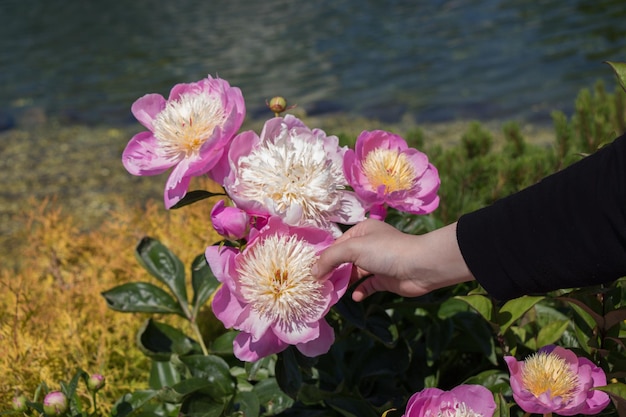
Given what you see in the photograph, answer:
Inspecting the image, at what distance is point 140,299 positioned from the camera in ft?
5.90

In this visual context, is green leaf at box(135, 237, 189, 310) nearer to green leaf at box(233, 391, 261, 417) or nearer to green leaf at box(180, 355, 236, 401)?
green leaf at box(180, 355, 236, 401)

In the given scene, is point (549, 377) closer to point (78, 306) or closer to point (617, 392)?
point (617, 392)

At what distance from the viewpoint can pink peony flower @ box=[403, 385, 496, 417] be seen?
110cm

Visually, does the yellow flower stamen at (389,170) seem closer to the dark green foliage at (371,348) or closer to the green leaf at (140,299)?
the dark green foliage at (371,348)

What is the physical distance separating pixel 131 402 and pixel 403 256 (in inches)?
32.3

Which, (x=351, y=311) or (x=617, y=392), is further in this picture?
(x=351, y=311)

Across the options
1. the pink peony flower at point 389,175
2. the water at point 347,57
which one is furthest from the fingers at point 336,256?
the water at point 347,57

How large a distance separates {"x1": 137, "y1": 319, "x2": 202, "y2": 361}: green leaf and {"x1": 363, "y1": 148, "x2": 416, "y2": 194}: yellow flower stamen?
693 mm

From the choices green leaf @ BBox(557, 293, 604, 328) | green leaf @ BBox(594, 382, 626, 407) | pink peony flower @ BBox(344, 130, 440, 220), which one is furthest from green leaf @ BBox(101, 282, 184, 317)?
green leaf @ BBox(594, 382, 626, 407)

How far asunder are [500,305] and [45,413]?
2.94ft

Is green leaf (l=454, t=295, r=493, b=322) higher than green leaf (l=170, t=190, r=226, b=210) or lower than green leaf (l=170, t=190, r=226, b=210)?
lower

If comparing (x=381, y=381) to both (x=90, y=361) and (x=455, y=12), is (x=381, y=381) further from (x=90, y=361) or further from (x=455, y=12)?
(x=455, y=12)

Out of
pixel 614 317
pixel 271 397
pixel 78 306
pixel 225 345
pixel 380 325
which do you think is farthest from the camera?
pixel 78 306

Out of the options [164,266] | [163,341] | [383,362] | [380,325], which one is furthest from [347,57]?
[380,325]
